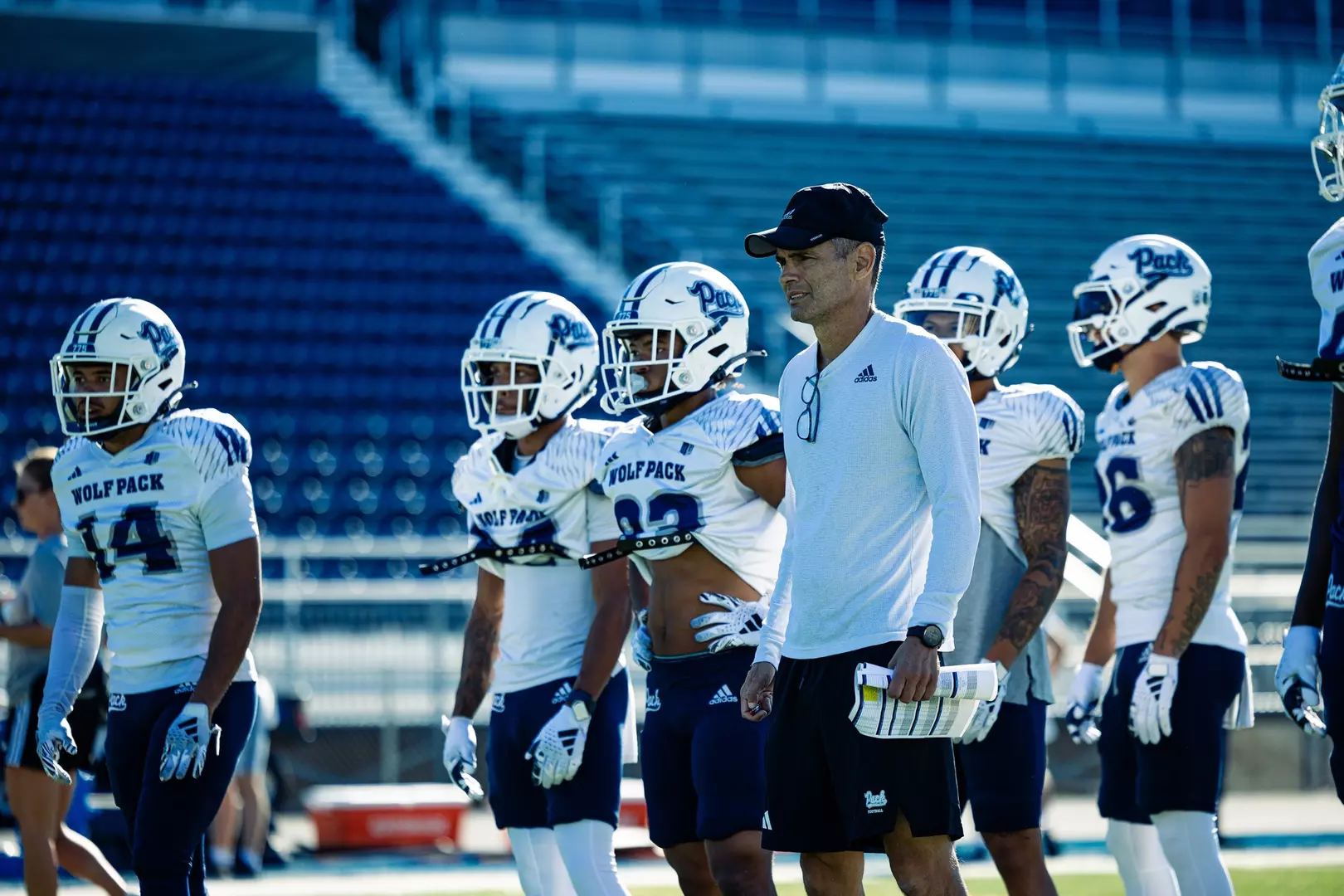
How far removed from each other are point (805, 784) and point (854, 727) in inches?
7.2

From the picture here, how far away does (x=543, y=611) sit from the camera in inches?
208

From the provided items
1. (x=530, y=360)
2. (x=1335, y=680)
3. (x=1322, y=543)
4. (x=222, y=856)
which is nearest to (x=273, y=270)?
(x=222, y=856)

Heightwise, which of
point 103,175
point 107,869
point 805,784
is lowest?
point 107,869

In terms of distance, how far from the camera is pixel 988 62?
2228 centimetres

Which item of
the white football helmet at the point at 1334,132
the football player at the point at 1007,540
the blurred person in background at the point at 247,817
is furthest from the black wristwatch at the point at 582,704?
the blurred person in background at the point at 247,817

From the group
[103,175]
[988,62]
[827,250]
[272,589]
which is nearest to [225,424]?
[827,250]

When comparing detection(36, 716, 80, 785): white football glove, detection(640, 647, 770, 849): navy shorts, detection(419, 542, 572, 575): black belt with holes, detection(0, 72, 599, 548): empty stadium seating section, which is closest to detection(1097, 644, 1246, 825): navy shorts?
detection(640, 647, 770, 849): navy shorts

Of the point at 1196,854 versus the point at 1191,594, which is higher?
the point at 1191,594

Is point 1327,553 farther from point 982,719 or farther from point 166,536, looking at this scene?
point 166,536

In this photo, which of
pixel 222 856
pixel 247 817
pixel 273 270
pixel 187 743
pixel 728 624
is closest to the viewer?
pixel 187 743

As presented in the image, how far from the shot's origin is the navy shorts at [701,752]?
4605mm

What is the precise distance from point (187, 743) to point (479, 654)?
3.76 ft

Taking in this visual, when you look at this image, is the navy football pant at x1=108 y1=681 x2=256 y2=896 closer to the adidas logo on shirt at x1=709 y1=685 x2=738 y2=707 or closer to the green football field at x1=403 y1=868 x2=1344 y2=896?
the adidas logo on shirt at x1=709 y1=685 x2=738 y2=707

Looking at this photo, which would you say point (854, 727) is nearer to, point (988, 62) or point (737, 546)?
point (737, 546)
